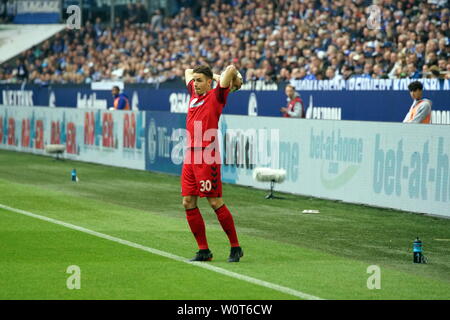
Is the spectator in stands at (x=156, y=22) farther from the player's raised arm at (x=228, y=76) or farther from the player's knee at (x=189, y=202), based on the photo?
the player's raised arm at (x=228, y=76)

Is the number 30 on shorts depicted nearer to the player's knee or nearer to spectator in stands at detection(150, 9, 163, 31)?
the player's knee

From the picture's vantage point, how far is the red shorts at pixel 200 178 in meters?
9.98

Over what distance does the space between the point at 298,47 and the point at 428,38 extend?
5.64m

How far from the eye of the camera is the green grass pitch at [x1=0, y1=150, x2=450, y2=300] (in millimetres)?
8703

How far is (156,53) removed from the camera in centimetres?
3784

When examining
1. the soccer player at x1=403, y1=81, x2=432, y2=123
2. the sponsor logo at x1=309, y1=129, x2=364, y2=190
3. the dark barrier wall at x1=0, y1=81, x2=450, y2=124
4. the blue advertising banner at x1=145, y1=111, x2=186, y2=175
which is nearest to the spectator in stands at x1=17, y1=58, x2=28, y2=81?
the dark barrier wall at x1=0, y1=81, x2=450, y2=124

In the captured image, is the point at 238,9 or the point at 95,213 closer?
the point at 95,213

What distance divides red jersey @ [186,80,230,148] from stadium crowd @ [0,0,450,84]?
11.5 meters

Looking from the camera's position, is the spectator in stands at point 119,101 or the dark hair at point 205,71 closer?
the dark hair at point 205,71

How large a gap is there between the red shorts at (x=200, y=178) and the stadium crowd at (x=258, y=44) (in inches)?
459

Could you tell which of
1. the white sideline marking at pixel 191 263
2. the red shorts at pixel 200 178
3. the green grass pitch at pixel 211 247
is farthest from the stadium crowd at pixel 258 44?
the red shorts at pixel 200 178
